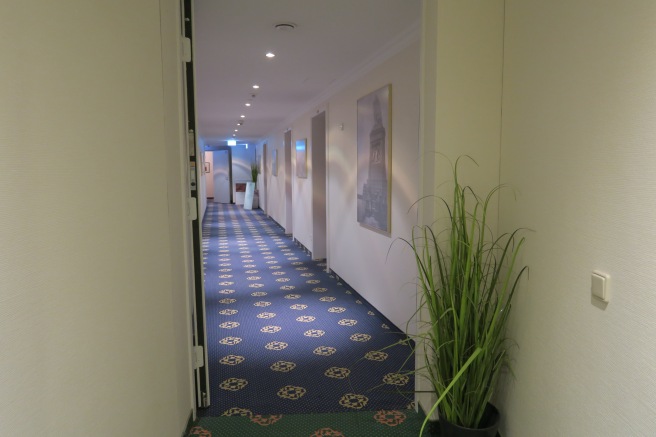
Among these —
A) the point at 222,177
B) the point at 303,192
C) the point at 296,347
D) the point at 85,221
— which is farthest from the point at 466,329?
the point at 222,177

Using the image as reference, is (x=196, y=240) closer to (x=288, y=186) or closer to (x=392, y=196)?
(x=392, y=196)

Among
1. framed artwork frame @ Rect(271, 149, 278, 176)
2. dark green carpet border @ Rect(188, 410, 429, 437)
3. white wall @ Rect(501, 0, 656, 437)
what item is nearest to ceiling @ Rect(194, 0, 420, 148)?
white wall @ Rect(501, 0, 656, 437)

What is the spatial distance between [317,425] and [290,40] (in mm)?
2821

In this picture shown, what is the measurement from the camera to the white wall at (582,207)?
4.60 ft

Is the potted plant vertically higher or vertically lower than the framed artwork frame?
lower

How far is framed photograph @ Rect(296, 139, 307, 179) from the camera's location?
26.0 feet

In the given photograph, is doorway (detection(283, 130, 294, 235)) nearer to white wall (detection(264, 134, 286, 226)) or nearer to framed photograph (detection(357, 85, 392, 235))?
white wall (detection(264, 134, 286, 226))

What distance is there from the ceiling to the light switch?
2.12 meters

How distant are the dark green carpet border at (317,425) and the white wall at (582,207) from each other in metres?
0.61

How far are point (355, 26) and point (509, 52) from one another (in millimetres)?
1450

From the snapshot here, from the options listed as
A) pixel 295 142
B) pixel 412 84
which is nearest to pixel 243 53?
pixel 412 84

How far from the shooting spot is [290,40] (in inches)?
147

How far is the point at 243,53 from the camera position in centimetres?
415

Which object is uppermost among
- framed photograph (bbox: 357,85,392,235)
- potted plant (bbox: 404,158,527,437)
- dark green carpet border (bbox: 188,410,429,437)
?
framed photograph (bbox: 357,85,392,235)
